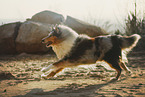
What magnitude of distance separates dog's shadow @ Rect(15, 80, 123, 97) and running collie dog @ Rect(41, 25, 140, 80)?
1.96 ft

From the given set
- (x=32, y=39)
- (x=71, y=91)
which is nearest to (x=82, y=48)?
(x=71, y=91)

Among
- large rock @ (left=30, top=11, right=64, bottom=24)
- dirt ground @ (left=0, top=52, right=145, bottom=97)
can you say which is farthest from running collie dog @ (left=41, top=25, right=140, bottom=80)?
large rock @ (left=30, top=11, right=64, bottom=24)

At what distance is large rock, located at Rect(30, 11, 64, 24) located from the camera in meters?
11.9

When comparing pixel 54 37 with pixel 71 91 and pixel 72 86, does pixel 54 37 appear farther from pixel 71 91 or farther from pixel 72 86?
pixel 71 91

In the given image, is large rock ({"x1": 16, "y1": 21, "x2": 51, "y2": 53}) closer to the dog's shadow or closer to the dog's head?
the dog's head

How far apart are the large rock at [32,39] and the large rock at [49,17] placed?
130 centimetres

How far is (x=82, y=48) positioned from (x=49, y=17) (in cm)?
829

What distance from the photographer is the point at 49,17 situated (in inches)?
487

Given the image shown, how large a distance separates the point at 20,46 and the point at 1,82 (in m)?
6.10

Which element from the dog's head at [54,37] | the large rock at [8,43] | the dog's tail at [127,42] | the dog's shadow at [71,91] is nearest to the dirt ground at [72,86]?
the dog's shadow at [71,91]

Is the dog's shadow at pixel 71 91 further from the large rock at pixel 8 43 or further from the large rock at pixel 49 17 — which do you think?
the large rock at pixel 49 17

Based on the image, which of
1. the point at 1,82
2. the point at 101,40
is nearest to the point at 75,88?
the point at 101,40

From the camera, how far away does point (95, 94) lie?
3596 millimetres

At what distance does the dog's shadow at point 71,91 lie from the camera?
11.8ft
